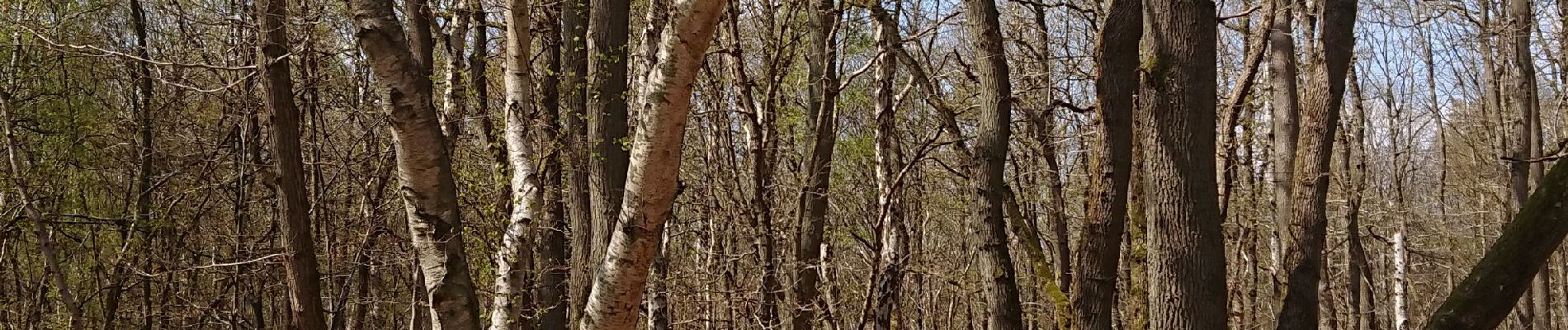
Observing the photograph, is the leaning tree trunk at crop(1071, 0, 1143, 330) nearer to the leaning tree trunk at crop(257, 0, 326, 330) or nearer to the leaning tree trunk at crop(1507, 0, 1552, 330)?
the leaning tree trunk at crop(257, 0, 326, 330)

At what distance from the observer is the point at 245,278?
1283 cm

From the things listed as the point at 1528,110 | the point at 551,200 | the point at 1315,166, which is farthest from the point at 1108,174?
the point at 1528,110

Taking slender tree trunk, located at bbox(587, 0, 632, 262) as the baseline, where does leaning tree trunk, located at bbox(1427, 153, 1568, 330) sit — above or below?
below

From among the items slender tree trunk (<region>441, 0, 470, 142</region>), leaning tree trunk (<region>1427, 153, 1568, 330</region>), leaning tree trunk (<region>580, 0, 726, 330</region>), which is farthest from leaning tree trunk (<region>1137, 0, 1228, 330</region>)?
slender tree trunk (<region>441, 0, 470, 142</region>)

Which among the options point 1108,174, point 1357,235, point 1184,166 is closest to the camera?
point 1184,166

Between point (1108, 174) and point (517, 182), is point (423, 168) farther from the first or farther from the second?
point (1108, 174)

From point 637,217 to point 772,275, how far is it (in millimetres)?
6014

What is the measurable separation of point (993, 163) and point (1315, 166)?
223cm

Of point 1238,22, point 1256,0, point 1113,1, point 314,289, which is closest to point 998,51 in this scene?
point 1113,1

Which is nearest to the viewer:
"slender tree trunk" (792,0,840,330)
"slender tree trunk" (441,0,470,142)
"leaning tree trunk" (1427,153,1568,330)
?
"leaning tree trunk" (1427,153,1568,330)

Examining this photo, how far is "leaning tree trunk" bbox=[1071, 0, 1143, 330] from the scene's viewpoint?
23.2ft

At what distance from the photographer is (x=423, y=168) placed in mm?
3836

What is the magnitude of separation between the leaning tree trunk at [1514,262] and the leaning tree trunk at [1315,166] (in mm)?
3145

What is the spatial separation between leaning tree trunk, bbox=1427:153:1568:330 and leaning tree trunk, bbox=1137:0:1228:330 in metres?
1.45
